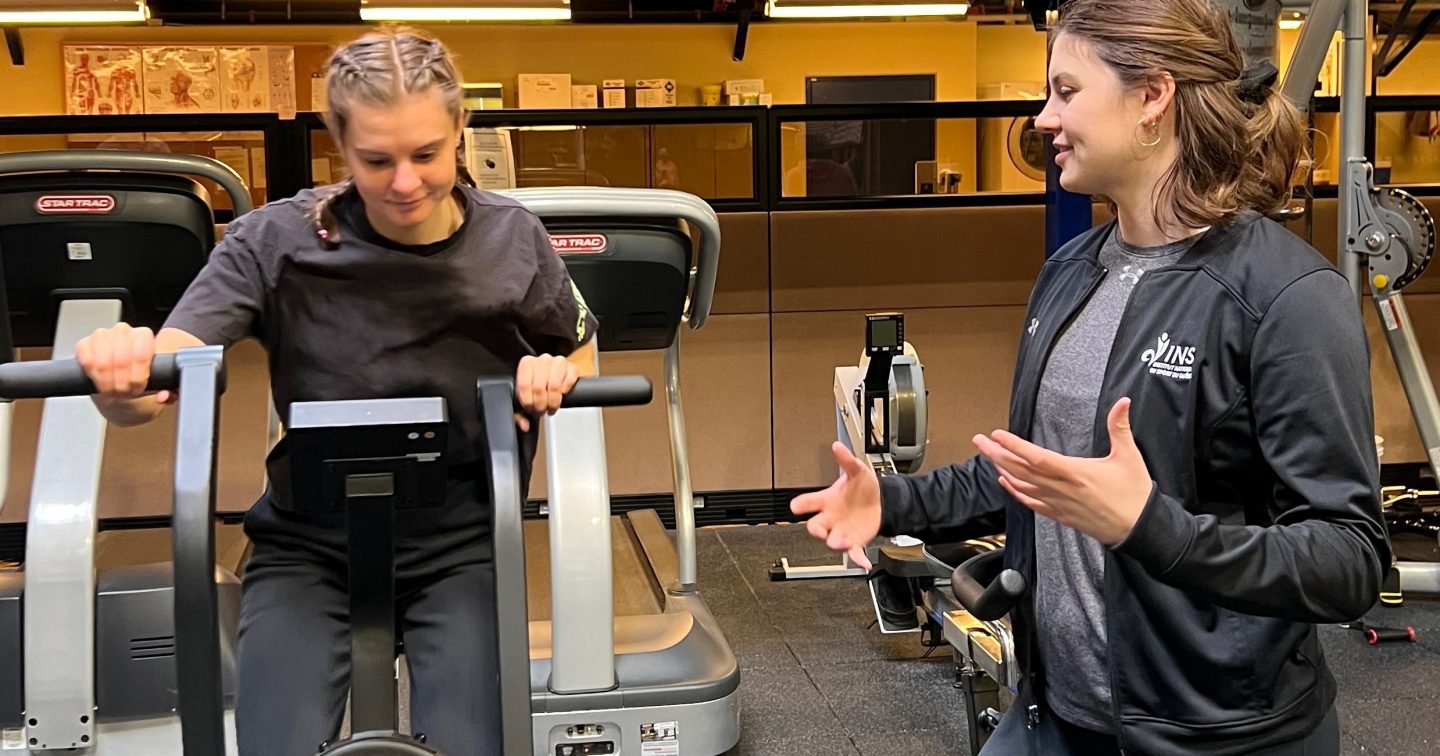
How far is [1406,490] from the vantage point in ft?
16.8

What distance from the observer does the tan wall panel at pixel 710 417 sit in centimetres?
529

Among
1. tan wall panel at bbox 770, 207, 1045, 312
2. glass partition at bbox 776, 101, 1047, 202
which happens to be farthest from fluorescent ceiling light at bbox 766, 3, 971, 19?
tan wall panel at bbox 770, 207, 1045, 312

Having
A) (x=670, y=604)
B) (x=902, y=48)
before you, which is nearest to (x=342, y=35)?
(x=902, y=48)

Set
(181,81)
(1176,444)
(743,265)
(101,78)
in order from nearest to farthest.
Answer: (1176,444) → (743,265) → (181,81) → (101,78)

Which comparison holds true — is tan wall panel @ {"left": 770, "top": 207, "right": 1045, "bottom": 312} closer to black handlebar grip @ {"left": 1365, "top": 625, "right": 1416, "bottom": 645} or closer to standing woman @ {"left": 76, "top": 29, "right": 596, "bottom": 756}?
black handlebar grip @ {"left": 1365, "top": 625, "right": 1416, "bottom": 645}

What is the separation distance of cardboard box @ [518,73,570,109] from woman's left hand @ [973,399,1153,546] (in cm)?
657

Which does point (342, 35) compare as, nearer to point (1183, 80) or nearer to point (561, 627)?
point (561, 627)

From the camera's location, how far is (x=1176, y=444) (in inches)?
55.9

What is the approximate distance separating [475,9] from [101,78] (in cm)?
280

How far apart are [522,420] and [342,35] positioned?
248 inches

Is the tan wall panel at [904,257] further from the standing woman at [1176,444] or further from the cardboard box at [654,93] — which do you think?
the standing woman at [1176,444]

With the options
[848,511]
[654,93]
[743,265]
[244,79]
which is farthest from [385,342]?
[244,79]

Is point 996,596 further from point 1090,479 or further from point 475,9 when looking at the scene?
point 475,9

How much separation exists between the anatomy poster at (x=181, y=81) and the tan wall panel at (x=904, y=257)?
368 cm
